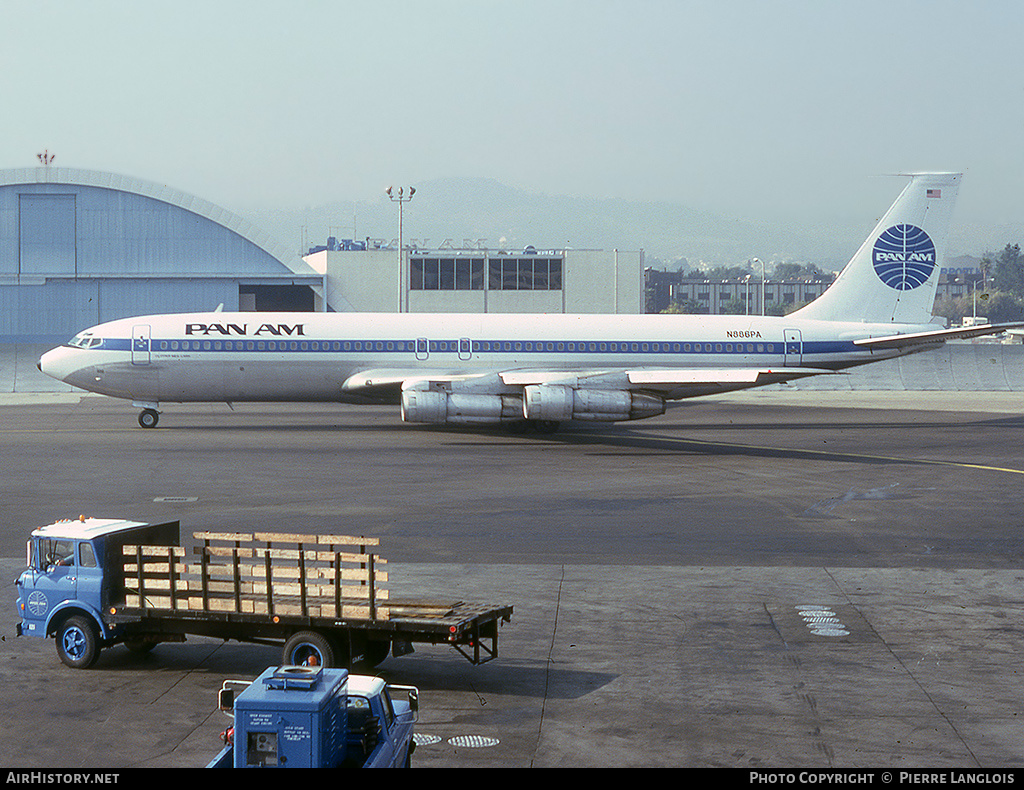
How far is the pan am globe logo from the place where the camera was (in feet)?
152

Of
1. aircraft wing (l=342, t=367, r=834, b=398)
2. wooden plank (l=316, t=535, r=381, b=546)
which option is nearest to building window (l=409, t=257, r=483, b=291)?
aircraft wing (l=342, t=367, r=834, b=398)

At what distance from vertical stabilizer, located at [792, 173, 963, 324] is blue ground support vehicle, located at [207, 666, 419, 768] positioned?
3995cm

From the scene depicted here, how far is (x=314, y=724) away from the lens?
26.3 feet

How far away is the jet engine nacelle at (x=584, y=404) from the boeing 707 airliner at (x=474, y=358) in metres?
0.05

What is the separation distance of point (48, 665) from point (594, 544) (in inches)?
429

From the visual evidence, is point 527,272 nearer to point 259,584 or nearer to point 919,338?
point 919,338

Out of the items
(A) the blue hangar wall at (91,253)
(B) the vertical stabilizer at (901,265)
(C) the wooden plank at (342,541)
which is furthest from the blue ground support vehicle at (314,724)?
(A) the blue hangar wall at (91,253)

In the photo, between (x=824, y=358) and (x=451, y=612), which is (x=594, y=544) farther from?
(x=824, y=358)

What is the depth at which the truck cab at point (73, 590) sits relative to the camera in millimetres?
13633

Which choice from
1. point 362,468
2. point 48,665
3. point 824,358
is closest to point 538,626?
point 48,665

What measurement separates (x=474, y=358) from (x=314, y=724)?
Answer: 3509 cm

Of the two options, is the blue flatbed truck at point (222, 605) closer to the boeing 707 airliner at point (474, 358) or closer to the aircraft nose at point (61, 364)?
the boeing 707 airliner at point (474, 358)

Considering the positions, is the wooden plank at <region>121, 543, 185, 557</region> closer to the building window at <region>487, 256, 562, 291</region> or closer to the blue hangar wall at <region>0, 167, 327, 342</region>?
the blue hangar wall at <region>0, 167, 327, 342</region>

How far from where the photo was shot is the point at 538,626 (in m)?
15.7
